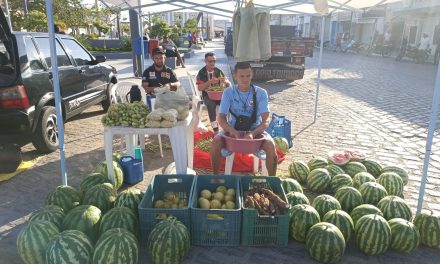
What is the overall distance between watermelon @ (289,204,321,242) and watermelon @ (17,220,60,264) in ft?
7.47

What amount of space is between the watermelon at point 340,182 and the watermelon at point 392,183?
409mm

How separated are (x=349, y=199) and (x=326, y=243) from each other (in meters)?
0.96

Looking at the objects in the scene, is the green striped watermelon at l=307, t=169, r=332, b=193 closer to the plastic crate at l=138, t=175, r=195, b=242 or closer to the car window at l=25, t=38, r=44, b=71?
the plastic crate at l=138, t=175, r=195, b=242

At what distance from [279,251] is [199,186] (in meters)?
1.13

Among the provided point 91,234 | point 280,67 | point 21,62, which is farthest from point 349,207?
point 280,67

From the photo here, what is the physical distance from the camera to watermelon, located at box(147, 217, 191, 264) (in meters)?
3.07

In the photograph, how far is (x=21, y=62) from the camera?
5215 millimetres

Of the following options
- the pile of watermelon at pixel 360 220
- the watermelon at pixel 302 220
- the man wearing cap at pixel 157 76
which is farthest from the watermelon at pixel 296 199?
the man wearing cap at pixel 157 76

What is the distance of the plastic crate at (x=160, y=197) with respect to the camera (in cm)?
336

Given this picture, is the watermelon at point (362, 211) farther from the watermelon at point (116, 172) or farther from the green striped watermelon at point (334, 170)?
the watermelon at point (116, 172)

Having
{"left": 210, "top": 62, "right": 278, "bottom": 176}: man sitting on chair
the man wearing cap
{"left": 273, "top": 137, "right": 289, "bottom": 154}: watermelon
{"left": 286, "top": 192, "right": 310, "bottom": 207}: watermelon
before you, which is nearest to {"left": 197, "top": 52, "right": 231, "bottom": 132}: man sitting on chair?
the man wearing cap

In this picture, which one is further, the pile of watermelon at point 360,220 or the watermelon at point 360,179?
the watermelon at point 360,179

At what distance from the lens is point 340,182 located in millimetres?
4484

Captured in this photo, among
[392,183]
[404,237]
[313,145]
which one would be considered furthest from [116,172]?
[313,145]
